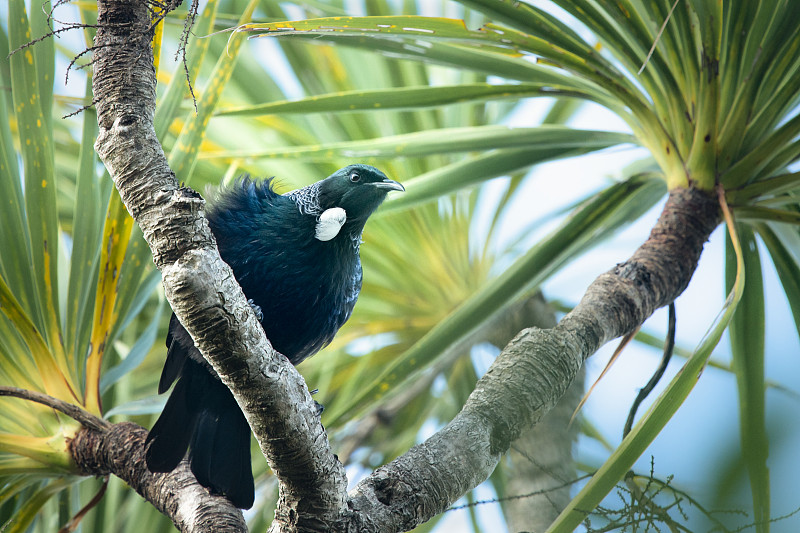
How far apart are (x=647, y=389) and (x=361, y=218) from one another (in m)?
0.65

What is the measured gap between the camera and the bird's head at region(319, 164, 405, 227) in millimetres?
1508

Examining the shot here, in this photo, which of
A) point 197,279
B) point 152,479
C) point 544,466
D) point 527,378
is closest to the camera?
point 197,279

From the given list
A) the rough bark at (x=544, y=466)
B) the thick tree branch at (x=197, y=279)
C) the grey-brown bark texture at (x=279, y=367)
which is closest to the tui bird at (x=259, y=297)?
the grey-brown bark texture at (x=279, y=367)

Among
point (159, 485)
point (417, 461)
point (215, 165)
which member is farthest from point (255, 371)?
point (215, 165)

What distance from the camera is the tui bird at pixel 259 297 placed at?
128 centimetres

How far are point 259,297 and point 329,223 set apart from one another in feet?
0.65

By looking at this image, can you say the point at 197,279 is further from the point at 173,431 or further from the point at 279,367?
the point at 173,431

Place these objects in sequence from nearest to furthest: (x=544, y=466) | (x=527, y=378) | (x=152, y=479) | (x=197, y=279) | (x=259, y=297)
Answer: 1. (x=197, y=279)
2. (x=527, y=378)
3. (x=152, y=479)
4. (x=259, y=297)
5. (x=544, y=466)

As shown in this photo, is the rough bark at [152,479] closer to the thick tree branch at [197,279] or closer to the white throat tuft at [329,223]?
the thick tree branch at [197,279]

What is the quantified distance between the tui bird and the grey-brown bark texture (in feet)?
0.42

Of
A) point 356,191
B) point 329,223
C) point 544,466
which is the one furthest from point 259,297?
point 544,466

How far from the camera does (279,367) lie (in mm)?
900

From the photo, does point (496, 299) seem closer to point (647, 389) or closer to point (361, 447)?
point (647, 389)

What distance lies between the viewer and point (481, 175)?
5.47ft
